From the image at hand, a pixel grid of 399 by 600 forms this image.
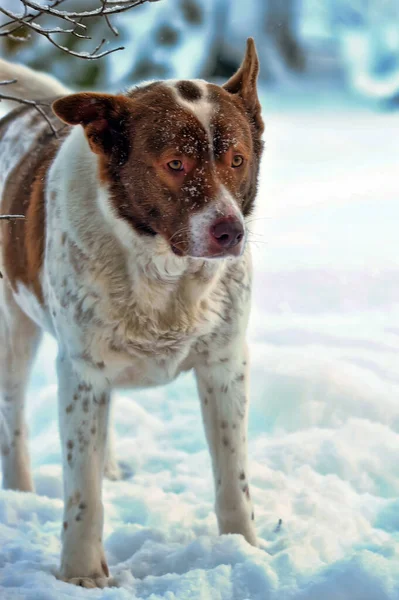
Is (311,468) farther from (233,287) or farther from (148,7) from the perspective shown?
(148,7)

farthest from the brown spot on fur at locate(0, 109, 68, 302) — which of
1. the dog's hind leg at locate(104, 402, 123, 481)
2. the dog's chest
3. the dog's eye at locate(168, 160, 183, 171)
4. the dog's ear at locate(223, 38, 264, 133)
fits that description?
the dog's hind leg at locate(104, 402, 123, 481)

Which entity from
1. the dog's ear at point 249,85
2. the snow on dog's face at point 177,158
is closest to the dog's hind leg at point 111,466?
the snow on dog's face at point 177,158

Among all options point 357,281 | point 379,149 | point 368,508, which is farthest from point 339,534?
point 379,149

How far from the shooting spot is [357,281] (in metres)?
7.54

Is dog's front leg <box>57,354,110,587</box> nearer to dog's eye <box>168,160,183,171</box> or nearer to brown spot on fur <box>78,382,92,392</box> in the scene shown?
brown spot on fur <box>78,382,92,392</box>

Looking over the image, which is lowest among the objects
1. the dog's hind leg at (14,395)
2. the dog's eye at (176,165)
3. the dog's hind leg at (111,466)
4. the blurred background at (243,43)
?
the dog's hind leg at (111,466)

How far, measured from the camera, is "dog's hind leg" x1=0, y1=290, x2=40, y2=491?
3.71 metres

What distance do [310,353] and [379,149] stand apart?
225 inches

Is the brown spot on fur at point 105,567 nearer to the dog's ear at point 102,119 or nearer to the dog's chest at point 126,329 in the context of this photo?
the dog's chest at point 126,329

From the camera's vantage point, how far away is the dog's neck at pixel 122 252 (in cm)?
Answer: 272

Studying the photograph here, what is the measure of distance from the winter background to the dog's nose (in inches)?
17.6

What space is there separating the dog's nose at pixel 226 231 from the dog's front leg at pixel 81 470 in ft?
2.47

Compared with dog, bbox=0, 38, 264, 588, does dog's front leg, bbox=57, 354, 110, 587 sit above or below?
below

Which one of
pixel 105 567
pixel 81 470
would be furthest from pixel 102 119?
pixel 105 567
